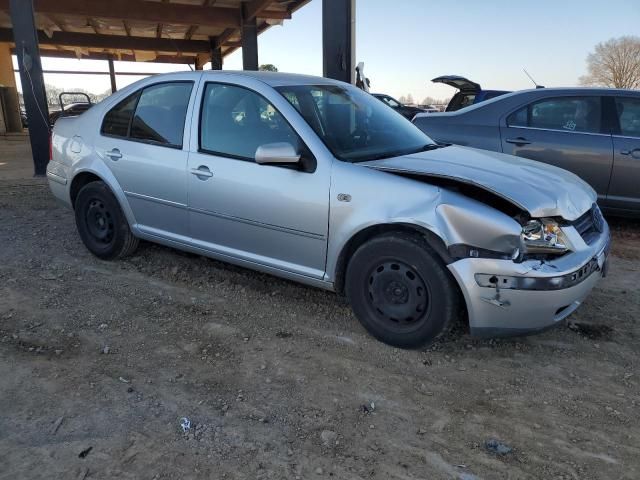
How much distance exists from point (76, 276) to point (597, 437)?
154 inches

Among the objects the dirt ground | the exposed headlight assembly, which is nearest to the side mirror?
the dirt ground

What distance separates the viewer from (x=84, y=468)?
2.20 meters

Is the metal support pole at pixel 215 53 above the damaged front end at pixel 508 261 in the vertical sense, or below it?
above

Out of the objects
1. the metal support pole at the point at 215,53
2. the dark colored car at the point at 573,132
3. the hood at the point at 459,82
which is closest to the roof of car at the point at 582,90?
the dark colored car at the point at 573,132

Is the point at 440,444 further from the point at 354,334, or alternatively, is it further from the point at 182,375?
the point at 182,375

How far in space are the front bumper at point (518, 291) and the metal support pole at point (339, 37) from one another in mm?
5913

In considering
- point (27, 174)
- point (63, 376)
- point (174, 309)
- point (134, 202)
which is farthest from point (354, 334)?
point (27, 174)

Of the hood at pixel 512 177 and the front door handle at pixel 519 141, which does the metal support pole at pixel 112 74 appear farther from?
the hood at pixel 512 177

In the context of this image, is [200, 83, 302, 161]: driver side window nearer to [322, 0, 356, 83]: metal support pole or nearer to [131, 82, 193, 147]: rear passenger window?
[131, 82, 193, 147]: rear passenger window

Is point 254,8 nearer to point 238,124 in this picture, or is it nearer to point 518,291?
point 238,124

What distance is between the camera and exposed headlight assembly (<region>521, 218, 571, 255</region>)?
280cm

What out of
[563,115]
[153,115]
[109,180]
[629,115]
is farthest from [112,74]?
[629,115]

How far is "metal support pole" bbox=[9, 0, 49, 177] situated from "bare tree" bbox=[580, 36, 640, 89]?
46510mm

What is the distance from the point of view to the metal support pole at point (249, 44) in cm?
1383
